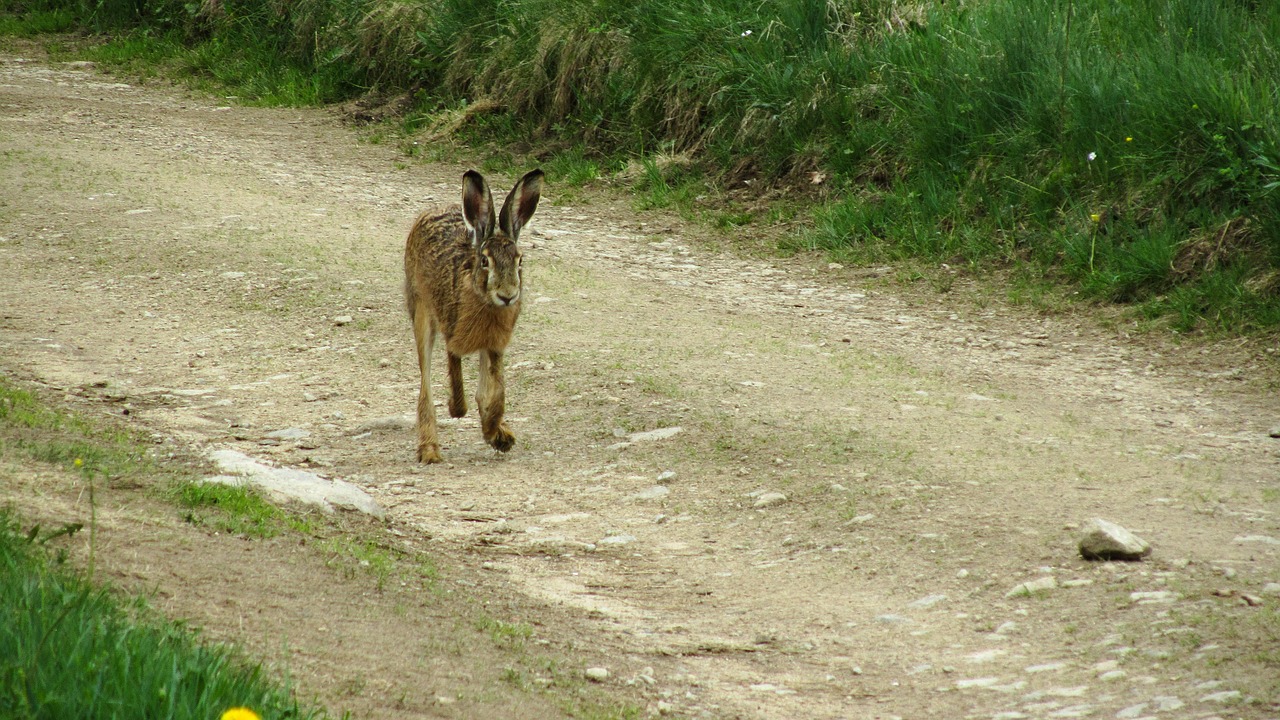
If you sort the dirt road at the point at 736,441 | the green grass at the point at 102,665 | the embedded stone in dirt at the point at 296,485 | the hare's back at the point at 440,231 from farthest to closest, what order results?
the hare's back at the point at 440,231 < the embedded stone in dirt at the point at 296,485 < the dirt road at the point at 736,441 < the green grass at the point at 102,665

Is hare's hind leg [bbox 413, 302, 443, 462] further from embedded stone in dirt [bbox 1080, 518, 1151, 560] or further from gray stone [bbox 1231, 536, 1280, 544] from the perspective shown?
gray stone [bbox 1231, 536, 1280, 544]

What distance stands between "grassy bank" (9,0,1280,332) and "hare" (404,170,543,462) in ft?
14.2

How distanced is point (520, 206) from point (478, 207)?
24cm

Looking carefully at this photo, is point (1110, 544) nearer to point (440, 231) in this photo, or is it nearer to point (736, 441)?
point (736, 441)

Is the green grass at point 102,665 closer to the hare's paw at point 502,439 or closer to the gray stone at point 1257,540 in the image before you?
the hare's paw at point 502,439

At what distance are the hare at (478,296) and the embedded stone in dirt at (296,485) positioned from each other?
3.38 ft

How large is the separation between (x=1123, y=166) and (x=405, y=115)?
28.4 feet

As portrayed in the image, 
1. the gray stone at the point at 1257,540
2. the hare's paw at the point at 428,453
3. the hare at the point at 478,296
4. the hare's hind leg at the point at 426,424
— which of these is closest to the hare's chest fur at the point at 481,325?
the hare at the point at 478,296

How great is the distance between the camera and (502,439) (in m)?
6.98

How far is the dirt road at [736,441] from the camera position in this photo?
4.51 meters

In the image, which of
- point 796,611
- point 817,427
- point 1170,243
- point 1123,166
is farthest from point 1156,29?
point 796,611

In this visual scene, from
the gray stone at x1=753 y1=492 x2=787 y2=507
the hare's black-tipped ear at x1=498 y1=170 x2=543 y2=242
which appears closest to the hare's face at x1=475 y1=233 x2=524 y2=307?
the hare's black-tipped ear at x1=498 y1=170 x2=543 y2=242

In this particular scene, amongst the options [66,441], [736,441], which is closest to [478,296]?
[736,441]

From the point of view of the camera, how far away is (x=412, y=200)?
40.5ft
